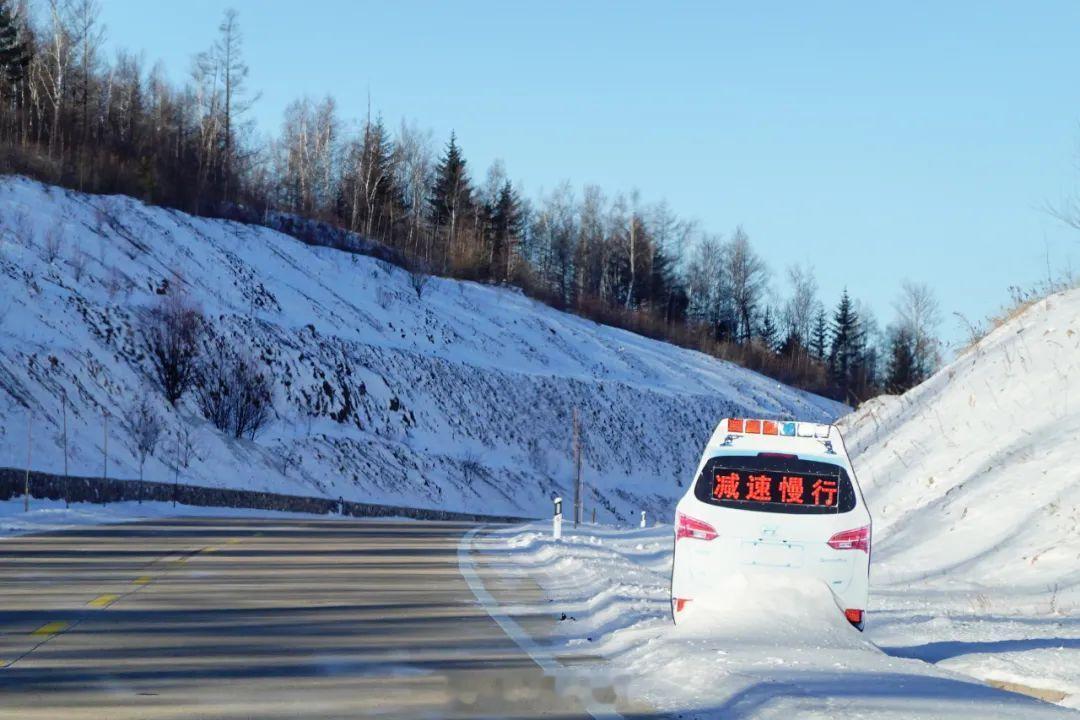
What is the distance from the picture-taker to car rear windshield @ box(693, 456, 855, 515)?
1109 centimetres

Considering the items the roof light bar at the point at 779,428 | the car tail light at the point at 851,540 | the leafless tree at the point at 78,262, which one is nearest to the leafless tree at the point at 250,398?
the leafless tree at the point at 78,262

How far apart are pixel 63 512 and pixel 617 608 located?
1949 centimetres

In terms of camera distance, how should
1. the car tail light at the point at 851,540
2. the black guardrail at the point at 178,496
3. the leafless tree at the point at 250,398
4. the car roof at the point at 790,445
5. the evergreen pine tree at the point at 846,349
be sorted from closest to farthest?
the car tail light at the point at 851,540
the car roof at the point at 790,445
the black guardrail at the point at 178,496
the leafless tree at the point at 250,398
the evergreen pine tree at the point at 846,349

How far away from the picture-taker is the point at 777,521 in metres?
11.0

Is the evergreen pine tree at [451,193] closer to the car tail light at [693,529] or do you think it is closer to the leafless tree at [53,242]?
the leafless tree at [53,242]

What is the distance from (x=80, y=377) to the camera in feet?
164

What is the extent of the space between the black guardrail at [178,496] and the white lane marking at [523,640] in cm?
1923

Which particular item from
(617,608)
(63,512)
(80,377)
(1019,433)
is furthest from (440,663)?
(80,377)

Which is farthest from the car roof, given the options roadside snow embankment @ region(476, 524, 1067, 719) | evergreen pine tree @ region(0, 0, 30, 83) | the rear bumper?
evergreen pine tree @ region(0, 0, 30, 83)

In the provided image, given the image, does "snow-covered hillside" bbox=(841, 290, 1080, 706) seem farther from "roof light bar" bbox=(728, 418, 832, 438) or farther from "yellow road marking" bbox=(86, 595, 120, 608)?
"yellow road marking" bbox=(86, 595, 120, 608)

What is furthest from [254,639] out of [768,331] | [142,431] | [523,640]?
[768,331]

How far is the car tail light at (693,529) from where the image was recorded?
11.2 metres

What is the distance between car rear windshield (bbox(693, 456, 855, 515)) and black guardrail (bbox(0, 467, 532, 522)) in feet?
86.8

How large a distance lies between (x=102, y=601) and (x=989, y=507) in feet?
43.6
